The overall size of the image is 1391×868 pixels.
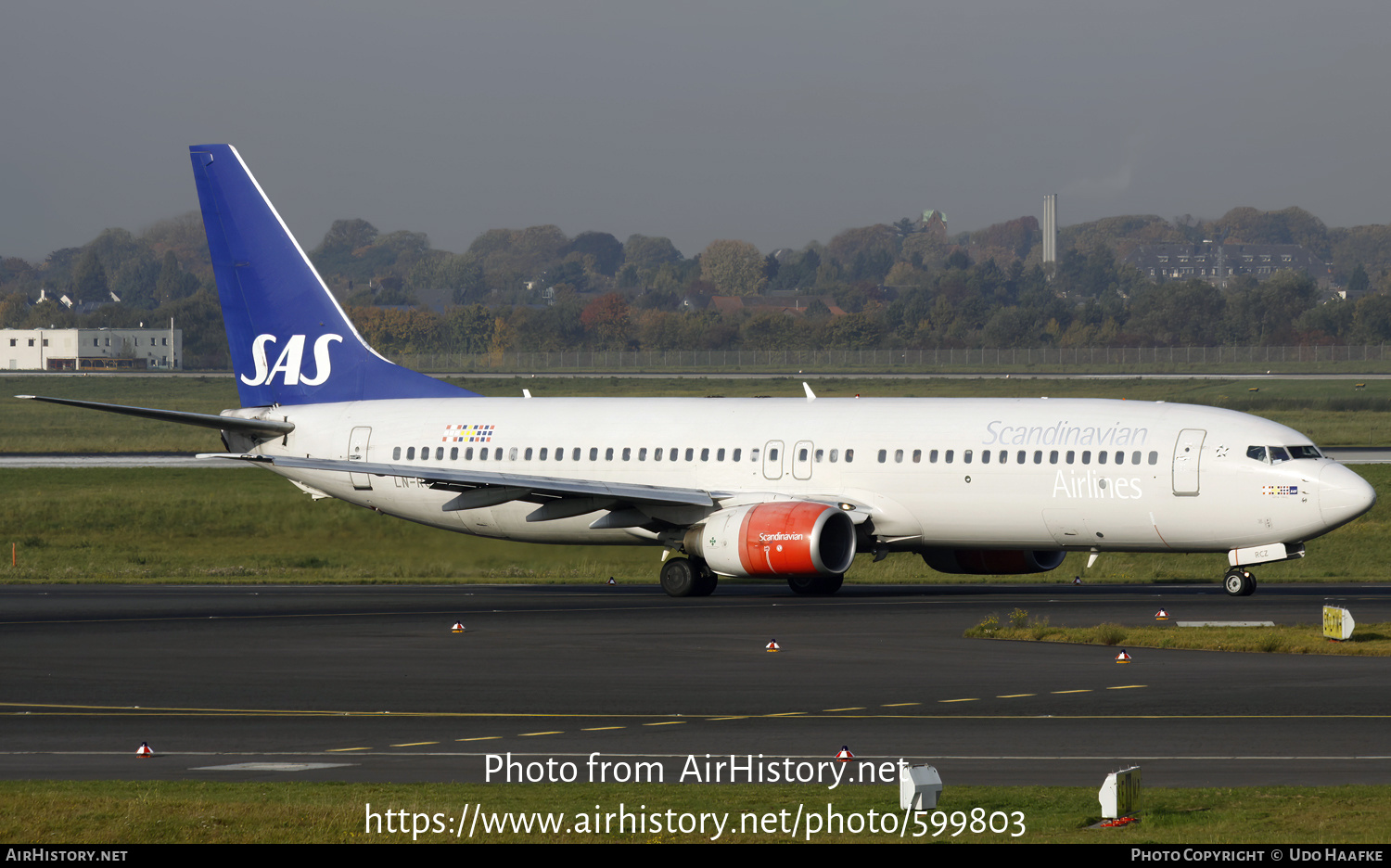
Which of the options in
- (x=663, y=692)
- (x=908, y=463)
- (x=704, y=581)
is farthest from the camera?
(x=704, y=581)

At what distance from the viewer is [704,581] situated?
40.7 metres

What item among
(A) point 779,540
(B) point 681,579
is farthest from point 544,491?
(A) point 779,540

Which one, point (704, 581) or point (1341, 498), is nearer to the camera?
point (1341, 498)

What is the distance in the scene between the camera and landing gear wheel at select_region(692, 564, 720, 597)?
4053 cm

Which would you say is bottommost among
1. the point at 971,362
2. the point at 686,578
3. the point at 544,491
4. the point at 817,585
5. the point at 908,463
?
the point at 817,585

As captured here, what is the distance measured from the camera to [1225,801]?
606 inches

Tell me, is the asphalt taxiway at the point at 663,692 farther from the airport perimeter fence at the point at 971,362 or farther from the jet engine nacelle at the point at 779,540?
Result: the airport perimeter fence at the point at 971,362

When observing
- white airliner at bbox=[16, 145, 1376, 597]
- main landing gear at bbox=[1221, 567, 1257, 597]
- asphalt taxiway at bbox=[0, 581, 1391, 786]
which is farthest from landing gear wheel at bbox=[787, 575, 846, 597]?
main landing gear at bbox=[1221, 567, 1257, 597]

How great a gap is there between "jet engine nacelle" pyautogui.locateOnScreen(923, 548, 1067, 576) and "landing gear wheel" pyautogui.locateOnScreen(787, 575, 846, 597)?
6.97ft

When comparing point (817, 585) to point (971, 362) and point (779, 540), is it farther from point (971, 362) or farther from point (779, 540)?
Result: point (971, 362)

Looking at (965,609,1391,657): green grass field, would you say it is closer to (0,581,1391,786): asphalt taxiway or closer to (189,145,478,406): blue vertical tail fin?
(0,581,1391,786): asphalt taxiway

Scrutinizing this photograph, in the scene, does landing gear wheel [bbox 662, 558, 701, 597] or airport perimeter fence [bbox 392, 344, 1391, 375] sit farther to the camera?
airport perimeter fence [bbox 392, 344, 1391, 375]

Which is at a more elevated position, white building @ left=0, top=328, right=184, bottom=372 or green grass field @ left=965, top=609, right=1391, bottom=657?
white building @ left=0, top=328, right=184, bottom=372

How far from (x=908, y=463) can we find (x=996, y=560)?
3513 mm
